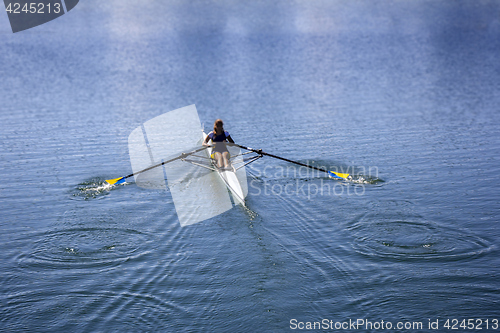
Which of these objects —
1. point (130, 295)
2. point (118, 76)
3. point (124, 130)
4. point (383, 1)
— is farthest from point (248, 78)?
point (383, 1)

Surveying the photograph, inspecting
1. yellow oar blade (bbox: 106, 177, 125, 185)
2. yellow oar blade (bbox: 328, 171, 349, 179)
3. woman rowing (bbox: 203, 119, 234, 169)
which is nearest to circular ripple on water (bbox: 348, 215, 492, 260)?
yellow oar blade (bbox: 328, 171, 349, 179)

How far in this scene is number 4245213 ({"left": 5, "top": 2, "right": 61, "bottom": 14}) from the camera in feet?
247

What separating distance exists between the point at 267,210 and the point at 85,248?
226 inches

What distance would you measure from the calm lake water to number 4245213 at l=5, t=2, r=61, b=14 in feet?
129

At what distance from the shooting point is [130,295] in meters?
9.45

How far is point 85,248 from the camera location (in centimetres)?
1148

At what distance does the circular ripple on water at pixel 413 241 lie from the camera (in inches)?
436

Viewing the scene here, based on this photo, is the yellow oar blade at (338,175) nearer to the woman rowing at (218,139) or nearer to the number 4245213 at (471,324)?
the woman rowing at (218,139)

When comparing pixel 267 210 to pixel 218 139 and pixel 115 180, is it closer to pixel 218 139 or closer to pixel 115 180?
pixel 218 139

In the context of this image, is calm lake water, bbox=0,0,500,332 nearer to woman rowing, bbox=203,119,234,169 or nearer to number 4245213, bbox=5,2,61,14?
woman rowing, bbox=203,119,234,169

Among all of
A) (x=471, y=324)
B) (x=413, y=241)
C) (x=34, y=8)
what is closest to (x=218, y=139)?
(x=413, y=241)

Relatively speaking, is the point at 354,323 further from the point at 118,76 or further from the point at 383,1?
the point at 383,1

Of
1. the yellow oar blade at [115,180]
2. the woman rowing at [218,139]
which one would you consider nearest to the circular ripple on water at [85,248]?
the yellow oar blade at [115,180]

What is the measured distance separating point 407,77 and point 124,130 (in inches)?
1103
